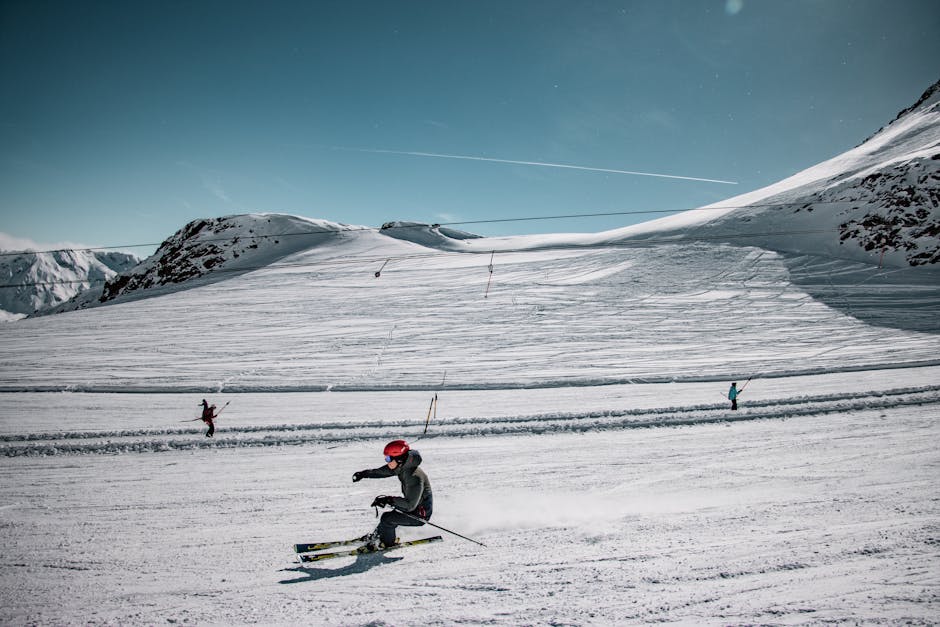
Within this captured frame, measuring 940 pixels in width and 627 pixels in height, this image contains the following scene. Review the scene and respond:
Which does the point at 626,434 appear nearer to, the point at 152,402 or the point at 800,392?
the point at 800,392

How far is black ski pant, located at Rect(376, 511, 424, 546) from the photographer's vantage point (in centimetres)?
630

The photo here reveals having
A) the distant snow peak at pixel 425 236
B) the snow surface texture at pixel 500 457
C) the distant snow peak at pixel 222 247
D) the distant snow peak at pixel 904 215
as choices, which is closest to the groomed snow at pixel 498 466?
the snow surface texture at pixel 500 457

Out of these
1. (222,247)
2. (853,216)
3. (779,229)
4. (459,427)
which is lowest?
(459,427)

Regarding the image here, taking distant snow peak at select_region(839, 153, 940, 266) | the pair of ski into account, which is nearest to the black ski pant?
the pair of ski

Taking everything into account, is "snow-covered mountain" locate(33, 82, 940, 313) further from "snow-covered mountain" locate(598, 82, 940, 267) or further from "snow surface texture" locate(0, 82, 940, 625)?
"snow surface texture" locate(0, 82, 940, 625)

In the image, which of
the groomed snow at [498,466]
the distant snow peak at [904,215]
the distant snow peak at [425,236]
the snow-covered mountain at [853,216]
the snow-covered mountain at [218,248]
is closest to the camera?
the groomed snow at [498,466]

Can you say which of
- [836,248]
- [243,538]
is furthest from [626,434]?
[836,248]

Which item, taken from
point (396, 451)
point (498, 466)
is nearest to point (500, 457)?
point (498, 466)

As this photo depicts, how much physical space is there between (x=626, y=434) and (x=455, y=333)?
1465 cm

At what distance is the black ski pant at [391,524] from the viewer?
6305mm

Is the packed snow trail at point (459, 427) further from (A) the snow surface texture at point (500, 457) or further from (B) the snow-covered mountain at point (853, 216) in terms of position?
(B) the snow-covered mountain at point (853, 216)

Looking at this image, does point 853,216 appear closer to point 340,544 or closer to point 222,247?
point 340,544

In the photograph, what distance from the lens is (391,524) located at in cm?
632

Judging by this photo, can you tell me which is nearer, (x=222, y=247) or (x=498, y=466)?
(x=498, y=466)
